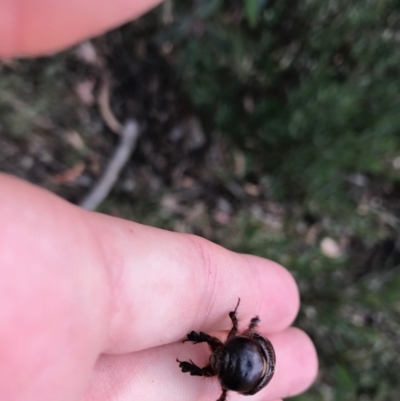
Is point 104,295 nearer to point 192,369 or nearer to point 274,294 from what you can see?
point 192,369

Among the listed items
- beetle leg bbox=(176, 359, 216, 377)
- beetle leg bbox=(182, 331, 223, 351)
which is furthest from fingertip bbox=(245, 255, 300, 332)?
beetle leg bbox=(176, 359, 216, 377)

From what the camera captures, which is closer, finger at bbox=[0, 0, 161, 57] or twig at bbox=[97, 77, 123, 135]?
finger at bbox=[0, 0, 161, 57]

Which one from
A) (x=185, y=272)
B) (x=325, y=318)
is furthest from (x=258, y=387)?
(x=325, y=318)

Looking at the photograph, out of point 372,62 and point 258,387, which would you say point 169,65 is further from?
point 258,387

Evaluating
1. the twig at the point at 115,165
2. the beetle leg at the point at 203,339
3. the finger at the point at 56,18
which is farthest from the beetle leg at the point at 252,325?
the finger at the point at 56,18

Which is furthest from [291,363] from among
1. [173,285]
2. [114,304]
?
[114,304]

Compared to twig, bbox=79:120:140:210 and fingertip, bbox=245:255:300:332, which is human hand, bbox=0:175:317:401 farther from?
twig, bbox=79:120:140:210
